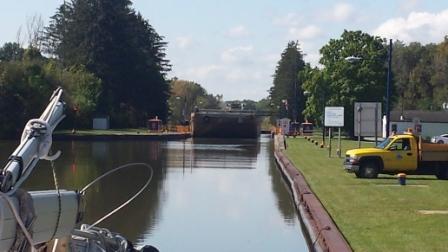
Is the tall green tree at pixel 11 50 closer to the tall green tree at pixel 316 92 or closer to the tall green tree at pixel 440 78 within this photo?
the tall green tree at pixel 316 92

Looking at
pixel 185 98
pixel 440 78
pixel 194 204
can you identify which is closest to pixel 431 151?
pixel 194 204

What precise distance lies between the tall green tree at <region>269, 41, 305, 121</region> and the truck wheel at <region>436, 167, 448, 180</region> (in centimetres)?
9856

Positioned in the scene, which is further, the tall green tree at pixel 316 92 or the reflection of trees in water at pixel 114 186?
the tall green tree at pixel 316 92

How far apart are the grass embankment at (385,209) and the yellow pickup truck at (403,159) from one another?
39 centimetres

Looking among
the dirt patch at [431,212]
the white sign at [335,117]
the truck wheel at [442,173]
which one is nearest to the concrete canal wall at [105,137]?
the white sign at [335,117]

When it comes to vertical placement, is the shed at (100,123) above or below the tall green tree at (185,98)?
below

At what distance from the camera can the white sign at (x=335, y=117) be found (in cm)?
5294

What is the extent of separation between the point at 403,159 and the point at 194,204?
10.2 m

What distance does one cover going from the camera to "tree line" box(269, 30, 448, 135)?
87.1m

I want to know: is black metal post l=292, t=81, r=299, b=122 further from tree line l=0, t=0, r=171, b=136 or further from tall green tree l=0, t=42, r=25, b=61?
tall green tree l=0, t=42, r=25, b=61

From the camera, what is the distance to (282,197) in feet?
97.1

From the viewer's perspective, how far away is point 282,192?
31531 mm

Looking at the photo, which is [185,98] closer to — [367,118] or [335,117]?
[335,117]

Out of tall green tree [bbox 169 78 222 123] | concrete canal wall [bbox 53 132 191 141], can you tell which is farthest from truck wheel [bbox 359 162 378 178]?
tall green tree [bbox 169 78 222 123]
